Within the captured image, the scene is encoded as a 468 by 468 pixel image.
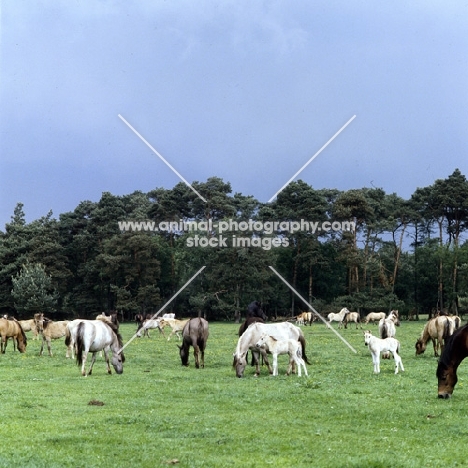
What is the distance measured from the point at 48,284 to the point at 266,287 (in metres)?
21.3

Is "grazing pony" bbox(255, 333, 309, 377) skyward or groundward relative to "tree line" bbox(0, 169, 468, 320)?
groundward

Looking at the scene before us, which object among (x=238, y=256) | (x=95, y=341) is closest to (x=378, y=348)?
(x=95, y=341)

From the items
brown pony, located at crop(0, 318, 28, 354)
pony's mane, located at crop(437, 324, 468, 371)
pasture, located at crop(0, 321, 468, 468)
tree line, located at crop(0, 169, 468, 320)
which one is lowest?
pasture, located at crop(0, 321, 468, 468)

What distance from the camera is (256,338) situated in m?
17.1

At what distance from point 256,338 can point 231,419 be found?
668cm

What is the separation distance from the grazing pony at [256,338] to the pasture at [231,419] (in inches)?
18.7

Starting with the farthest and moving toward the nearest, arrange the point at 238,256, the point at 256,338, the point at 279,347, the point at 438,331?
the point at 238,256
the point at 438,331
the point at 256,338
the point at 279,347

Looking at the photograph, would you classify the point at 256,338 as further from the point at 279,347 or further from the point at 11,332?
the point at 11,332

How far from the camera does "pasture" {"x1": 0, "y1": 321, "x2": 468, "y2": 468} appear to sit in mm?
8047

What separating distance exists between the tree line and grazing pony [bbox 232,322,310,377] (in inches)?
1624

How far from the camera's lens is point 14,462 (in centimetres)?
775

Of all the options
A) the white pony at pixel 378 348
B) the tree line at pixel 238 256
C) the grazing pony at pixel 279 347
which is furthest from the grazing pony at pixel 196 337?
the tree line at pixel 238 256

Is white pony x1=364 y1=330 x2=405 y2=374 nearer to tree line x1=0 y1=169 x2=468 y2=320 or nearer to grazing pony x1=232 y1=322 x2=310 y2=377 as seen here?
grazing pony x1=232 y1=322 x2=310 y2=377

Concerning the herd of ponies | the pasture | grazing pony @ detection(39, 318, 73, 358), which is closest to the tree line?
grazing pony @ detection(39, 318, 73, 358)
